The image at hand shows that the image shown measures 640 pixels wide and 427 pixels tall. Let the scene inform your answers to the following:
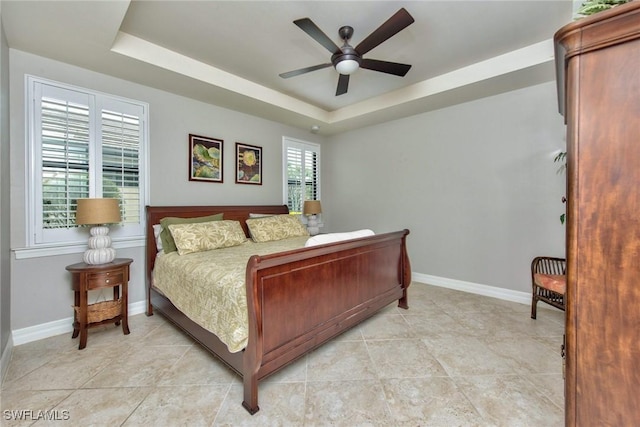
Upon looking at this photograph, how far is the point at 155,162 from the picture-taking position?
3.22 meters

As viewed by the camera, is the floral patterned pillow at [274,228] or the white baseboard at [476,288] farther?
the floral patterned pillow at [274,228]

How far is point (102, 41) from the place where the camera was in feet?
7.52

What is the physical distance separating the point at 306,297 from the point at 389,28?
2091mm

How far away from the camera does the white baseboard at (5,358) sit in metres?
1.93

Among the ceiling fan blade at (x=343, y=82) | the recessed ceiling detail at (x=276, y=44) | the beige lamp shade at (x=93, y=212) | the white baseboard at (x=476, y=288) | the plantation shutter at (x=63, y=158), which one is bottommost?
the white baseboard at (x=476, y=288)

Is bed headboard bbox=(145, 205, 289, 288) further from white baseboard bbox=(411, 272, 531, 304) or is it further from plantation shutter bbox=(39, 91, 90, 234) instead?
white baseboard bbox=(411, 272, 531, 304)

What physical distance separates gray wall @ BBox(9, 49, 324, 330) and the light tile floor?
43 cm

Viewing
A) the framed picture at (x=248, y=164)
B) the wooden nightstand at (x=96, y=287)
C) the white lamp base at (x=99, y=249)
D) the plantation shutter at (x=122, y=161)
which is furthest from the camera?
the framed picture at (x=248, y=164)

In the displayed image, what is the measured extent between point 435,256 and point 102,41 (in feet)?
14.7

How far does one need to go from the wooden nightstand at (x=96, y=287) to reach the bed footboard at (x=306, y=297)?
1.65m

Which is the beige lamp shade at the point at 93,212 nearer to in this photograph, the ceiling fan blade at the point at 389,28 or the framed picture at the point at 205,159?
the framed picture at the point at 205,159

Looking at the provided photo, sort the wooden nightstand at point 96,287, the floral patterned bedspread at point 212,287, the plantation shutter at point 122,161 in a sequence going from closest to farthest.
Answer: the floral patterned bedspread at point 212,287
the wooden nightstand at point 96,287
the plantation shutter at point 122,161

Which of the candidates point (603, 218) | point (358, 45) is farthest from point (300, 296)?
point (358, 45)

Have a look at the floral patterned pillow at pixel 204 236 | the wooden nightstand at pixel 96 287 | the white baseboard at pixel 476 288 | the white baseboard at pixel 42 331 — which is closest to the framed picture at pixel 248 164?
the floral patterned pillow at pixel 204 236
